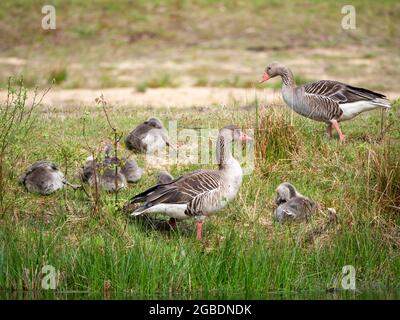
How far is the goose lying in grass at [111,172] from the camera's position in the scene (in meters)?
11.4

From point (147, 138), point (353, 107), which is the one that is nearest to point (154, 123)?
point (147, 138)

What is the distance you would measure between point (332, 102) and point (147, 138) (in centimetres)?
255

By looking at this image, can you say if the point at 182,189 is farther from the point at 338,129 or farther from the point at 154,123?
the point at 338,129

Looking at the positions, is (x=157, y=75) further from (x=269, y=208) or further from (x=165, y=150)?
(x=269, y=208)

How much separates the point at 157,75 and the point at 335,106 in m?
8.21

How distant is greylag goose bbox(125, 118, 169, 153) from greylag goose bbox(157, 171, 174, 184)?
37.0 inches

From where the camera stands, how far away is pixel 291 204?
1105 centimetres

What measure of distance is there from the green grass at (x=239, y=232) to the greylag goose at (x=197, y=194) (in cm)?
28

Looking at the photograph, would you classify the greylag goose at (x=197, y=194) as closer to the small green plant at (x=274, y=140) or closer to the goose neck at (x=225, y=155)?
the goose neck at (x=225, y=155)

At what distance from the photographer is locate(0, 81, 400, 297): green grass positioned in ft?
31.7

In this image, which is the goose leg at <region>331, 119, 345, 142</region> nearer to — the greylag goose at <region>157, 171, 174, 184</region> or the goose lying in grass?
the greylag goose at <region>157, 171, 174, 184</region>

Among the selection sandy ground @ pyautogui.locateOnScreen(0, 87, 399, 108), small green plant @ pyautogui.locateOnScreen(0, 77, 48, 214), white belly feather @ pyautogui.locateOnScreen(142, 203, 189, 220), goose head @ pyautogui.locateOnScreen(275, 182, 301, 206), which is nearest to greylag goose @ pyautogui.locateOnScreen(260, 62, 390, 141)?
goose head @ pyautogui.locateOnScreen(275, 182, 301, 206)

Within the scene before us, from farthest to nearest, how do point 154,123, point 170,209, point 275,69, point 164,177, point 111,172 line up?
point 275,69 < point 154,123 < point 111,172 < point 164,177 < point 170,209
